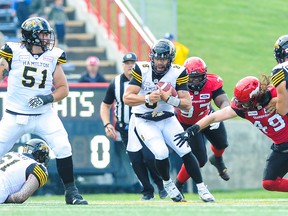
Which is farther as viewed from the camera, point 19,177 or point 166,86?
point 166,86

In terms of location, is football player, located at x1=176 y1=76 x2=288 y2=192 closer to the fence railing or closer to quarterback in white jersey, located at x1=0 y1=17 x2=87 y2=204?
quarterback in white jersey, located at x1=0 y1=17 x2=87 y2=204

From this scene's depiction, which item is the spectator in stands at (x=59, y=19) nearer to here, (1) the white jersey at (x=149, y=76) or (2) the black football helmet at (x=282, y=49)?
(1) the white jersey at (x=149, y=76)

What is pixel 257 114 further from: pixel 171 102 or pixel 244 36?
pixel 244 36

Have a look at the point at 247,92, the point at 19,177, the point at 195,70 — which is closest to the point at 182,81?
the point at 195,70

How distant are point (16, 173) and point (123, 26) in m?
9.44

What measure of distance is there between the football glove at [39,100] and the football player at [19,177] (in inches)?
23.2

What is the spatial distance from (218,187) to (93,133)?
2.50 m

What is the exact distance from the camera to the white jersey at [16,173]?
1181 centimetres

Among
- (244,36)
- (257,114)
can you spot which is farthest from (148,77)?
(244,36)

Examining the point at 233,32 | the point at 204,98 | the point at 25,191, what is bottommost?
the point at 233,32

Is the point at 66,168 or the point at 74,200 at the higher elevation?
the point at 66,168

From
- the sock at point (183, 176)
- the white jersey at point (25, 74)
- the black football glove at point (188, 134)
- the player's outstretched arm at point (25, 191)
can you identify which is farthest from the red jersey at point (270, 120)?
the player's outstretched arm at point (25, 191)

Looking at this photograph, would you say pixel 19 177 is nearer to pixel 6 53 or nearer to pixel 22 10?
pixel 6 53

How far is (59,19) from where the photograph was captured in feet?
68.8
